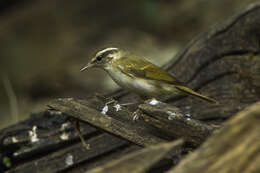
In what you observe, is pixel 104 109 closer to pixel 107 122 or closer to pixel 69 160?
pixel 107 122

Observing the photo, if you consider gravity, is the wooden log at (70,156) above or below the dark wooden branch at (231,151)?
above

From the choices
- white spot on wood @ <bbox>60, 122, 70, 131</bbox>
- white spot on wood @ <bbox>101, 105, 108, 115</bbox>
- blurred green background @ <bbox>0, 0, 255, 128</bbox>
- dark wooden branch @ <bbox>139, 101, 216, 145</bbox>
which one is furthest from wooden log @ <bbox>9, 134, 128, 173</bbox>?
blurred green background @ <bbox>0, 0, 255, 128</bbox>

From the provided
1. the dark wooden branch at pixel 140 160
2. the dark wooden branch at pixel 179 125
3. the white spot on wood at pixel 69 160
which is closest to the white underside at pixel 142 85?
the white spot on wood at pixel 69 160

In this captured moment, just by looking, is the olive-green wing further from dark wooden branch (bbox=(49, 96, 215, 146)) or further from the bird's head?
dark wooden branch (bbox=(49, 96, 215, 146))

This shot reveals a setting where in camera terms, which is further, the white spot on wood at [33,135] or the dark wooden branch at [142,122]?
the white spot on wood at [33,135]

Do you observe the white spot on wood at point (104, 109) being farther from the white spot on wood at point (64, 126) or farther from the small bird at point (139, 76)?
the white spot on wood at point (64, 126)

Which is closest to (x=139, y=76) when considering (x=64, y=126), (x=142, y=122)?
(x=64, y=126)

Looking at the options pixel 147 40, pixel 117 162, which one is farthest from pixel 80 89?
pixel 117 162
